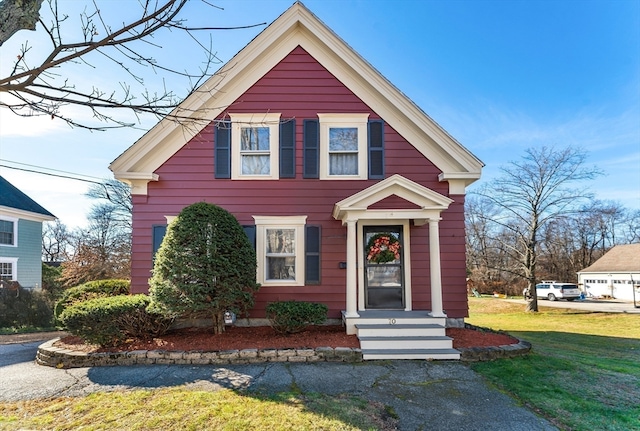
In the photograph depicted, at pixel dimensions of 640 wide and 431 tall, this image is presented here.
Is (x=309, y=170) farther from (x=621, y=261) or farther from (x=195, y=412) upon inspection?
(x=621, y=261)

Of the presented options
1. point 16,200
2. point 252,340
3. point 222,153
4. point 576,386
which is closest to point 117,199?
point 16,200

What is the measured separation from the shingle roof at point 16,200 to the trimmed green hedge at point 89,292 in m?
13.5

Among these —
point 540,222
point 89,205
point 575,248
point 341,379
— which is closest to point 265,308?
point 341,379

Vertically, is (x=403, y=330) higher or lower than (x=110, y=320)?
lower

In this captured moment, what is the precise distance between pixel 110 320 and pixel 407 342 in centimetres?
550

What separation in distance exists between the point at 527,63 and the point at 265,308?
55.6ft

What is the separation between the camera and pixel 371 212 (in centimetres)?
682

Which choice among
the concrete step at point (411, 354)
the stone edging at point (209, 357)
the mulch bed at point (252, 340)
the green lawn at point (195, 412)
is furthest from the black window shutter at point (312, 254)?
the green lawn at point (195, 412)

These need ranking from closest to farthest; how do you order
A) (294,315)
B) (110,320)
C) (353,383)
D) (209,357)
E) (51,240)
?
(353,383) < (209,357) < (110,320) < (294,315) < (51,240)

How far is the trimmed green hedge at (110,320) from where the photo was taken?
5809 millimetres

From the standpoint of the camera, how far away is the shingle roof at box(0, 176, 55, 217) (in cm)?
1711

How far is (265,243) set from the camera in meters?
7.74

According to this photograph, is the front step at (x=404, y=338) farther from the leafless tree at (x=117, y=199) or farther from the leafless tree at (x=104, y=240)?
the leafless tree at (x=117, y=199)

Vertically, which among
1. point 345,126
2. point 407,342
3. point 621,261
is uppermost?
point 345,126
